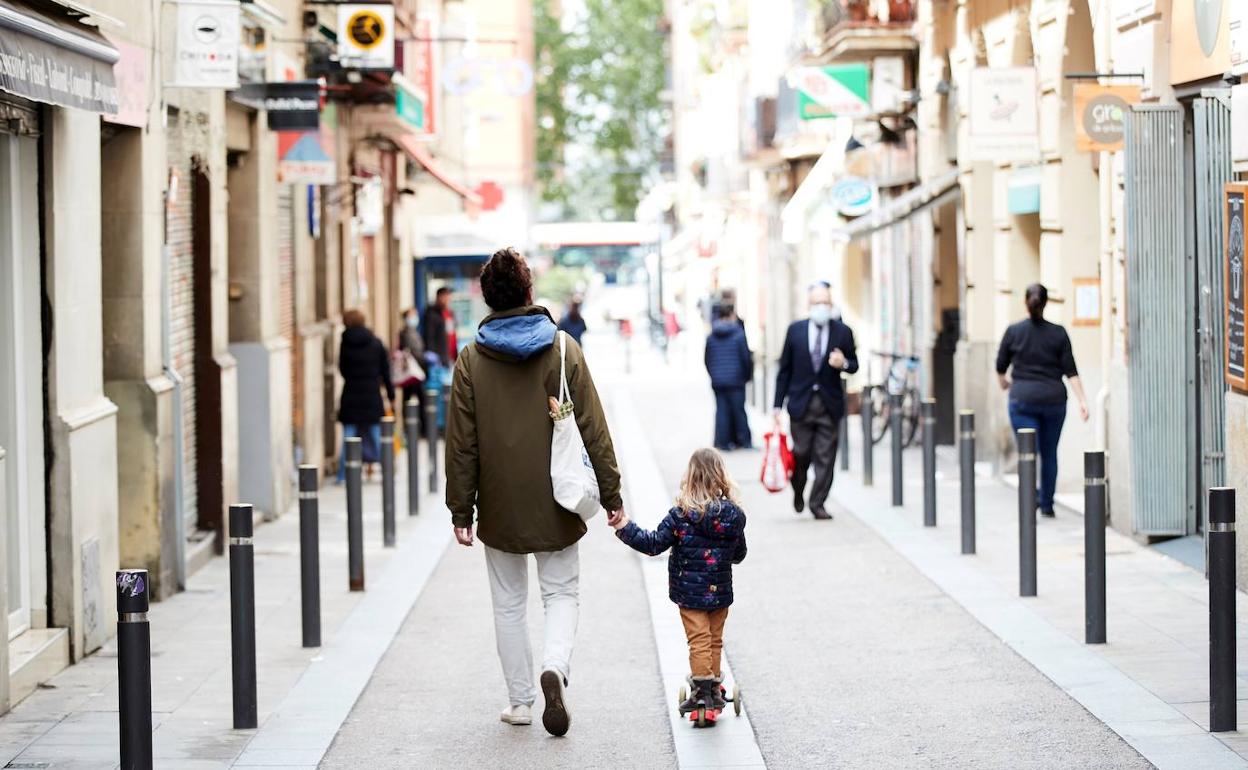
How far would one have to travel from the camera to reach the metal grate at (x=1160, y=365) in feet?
44.9

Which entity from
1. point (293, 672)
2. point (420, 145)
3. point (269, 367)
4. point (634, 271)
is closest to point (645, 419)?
point (420, 145)

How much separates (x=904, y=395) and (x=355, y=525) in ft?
39.2

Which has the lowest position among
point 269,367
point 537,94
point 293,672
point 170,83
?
point 293,672

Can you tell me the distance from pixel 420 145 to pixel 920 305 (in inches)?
476

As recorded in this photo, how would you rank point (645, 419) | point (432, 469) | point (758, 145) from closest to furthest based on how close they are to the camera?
1. point (432, 469)
2. point (645, 419)
3. point (758, 145)

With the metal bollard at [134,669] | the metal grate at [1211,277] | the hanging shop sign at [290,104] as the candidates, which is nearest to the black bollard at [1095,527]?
the metal grate at [1211,277]

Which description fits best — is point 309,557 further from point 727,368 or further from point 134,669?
point 727,368

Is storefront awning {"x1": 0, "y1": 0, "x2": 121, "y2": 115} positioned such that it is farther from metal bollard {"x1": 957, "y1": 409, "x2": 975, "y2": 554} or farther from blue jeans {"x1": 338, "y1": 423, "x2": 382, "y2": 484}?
blue jeans {"x1": 338, "y1": 423, "x2": 382, "y2": 484}

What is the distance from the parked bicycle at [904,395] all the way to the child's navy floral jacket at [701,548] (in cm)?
1408

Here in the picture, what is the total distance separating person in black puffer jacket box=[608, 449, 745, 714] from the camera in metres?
8.38

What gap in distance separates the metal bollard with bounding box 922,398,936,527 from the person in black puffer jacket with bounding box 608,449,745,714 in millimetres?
6643

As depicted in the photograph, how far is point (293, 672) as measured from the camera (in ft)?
33.0

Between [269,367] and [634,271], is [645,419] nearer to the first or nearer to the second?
[269,367]

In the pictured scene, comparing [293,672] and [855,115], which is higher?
[855,115]
